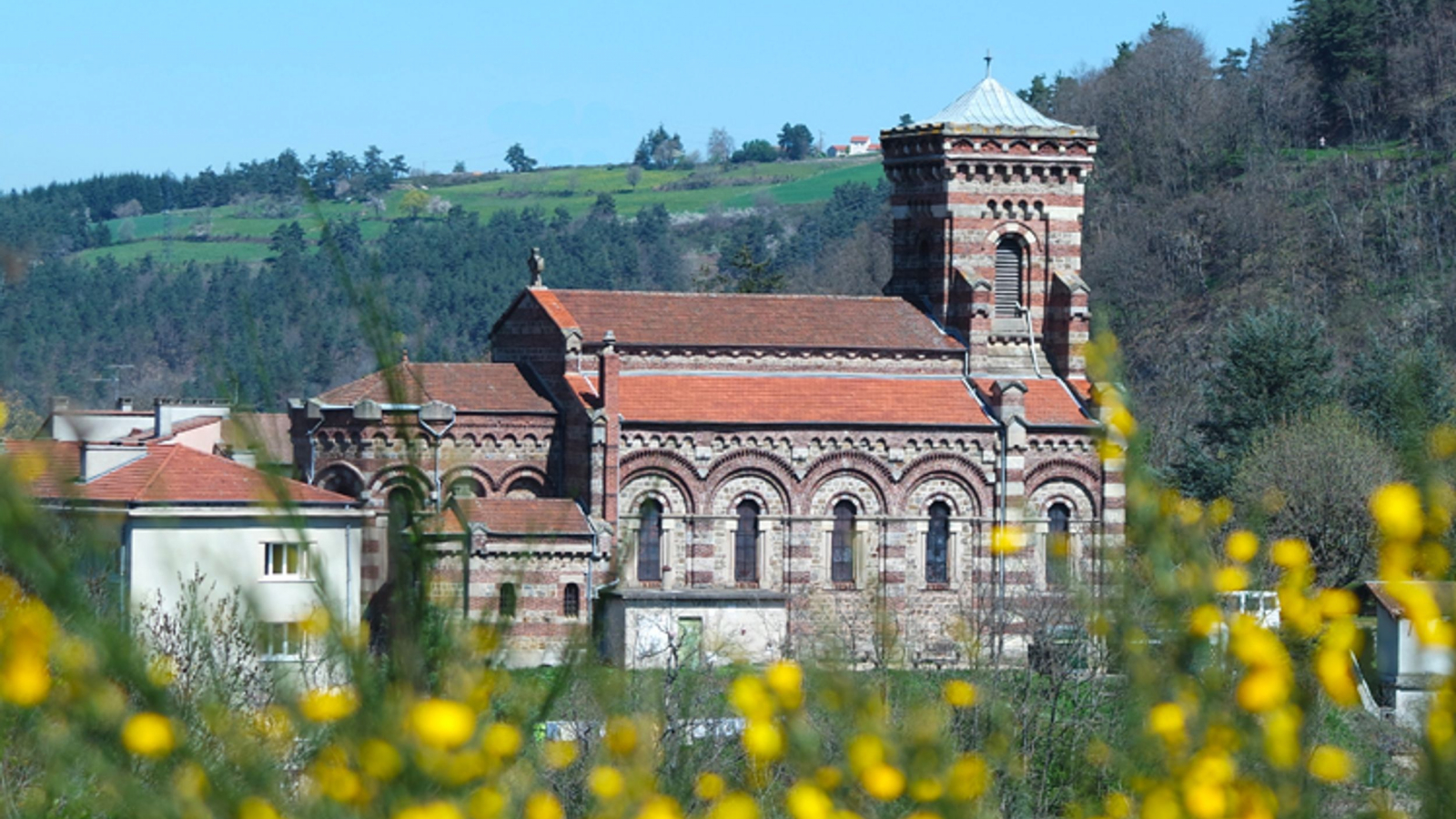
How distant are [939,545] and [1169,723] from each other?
3542 centimetres

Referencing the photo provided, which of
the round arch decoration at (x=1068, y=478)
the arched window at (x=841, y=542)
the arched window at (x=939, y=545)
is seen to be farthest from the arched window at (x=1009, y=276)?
the arched window at (x=841, y=542)

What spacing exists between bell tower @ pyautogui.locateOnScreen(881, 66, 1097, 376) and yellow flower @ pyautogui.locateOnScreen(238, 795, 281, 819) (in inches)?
1488

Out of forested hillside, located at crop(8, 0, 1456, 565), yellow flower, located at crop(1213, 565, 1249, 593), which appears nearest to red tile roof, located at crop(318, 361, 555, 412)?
forested hillside, located at crop(8, 0, 1456, 565)

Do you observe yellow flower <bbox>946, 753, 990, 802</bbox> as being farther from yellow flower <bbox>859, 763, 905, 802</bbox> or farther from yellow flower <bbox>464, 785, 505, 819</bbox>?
yellow flower <bbox>464, 785, 505, 819</bbox>

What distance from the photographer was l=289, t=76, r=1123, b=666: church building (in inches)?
1489

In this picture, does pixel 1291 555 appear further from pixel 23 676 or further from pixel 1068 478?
pixel 1068 478

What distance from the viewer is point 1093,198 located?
3415 inches

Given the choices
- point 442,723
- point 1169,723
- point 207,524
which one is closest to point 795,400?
point 207,524

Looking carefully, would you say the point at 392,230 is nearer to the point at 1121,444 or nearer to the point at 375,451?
the point at 375,451

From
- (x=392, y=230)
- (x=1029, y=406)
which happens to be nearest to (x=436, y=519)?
(x=1029, y=406)

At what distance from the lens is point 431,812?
4699mm

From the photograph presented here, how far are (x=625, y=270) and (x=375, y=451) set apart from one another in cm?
9755

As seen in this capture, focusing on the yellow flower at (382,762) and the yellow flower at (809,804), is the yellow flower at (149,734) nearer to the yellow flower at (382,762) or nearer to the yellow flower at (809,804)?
the yellow flower at (382,762)

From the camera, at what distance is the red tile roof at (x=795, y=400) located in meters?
39.1
